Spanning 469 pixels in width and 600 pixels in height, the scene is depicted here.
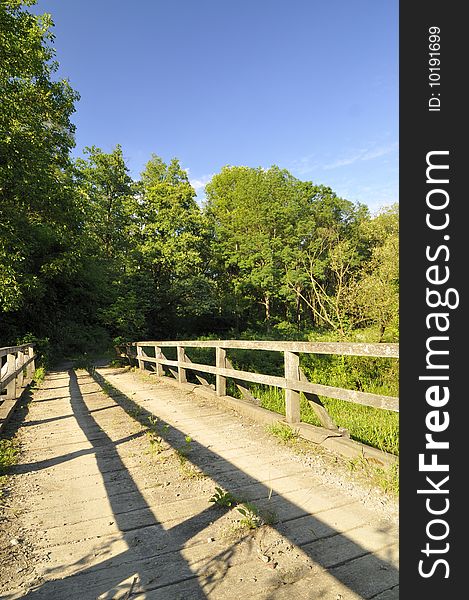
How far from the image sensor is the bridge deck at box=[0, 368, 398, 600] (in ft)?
6.21

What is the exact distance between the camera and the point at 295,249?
2761cm

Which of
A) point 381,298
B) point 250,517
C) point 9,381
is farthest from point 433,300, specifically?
point 381,298

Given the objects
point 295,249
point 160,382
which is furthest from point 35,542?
point 295,249

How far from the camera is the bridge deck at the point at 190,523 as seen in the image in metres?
1.89

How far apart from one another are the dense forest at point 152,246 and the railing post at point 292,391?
8.72 m

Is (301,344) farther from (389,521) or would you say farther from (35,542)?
(35,542)

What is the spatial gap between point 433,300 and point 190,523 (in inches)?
80.7

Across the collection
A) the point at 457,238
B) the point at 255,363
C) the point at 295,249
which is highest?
the point at 295,249

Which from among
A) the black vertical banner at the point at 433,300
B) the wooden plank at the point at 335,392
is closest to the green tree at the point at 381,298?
the wooden plank at the point at 335,392

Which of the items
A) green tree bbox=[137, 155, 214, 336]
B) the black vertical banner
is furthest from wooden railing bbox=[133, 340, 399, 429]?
green tree bbox=[137, 155, 214, 336]

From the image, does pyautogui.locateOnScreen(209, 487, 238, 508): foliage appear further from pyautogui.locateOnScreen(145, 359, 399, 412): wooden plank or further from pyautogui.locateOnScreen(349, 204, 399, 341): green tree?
pyautogui.locateOnScreen(349, 204, 399, 341): green tree

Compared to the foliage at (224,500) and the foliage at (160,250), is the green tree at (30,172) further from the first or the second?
the foliage at (224,500)

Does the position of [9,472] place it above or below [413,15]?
below

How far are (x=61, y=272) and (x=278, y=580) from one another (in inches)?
603
